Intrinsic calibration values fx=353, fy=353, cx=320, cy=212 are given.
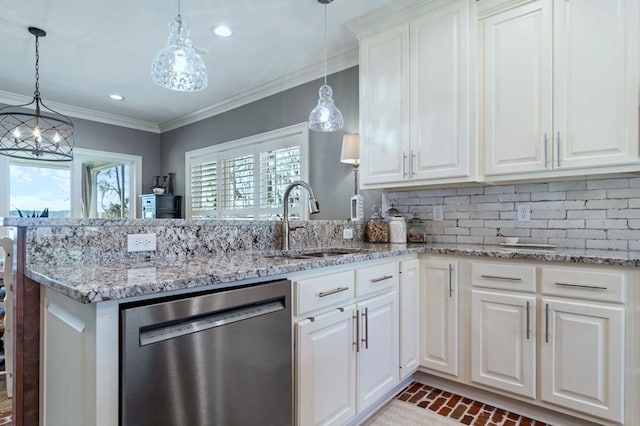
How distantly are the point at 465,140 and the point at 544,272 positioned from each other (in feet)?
2.93

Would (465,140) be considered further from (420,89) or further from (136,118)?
(136,118)

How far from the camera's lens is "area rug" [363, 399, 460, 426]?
74.6 inches

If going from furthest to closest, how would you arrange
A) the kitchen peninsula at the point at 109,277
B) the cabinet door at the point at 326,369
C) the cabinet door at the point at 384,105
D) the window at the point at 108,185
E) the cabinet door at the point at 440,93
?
the window at the point at 108,185, the cabinet door at the point at 384,105, the cabinet door at the point at 440,93, the cabinet door at the point at 326,369, the kitchen peninsula at the point at 109,277

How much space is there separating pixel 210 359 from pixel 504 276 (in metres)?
1.61

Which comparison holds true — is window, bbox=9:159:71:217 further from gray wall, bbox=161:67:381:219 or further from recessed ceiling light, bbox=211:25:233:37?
recessed ceiling light, bbox=211:25:233:37

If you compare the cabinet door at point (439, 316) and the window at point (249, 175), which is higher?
the window at point (249, 175)

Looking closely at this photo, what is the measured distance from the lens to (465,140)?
7.29 feet

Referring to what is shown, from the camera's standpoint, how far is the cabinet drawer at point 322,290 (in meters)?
1.47

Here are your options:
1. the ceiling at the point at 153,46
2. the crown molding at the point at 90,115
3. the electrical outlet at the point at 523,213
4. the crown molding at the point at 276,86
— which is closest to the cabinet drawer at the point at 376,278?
the electrical outlet at the point at 523,213

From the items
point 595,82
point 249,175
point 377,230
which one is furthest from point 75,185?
point 595,82

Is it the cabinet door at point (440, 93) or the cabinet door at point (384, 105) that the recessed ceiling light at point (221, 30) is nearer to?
the cabinet door at point (384, 105)

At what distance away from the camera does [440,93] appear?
7.61ft

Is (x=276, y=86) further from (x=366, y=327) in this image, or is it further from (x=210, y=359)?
(x=210, y=359)

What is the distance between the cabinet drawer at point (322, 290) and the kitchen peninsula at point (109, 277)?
5 centimetres
